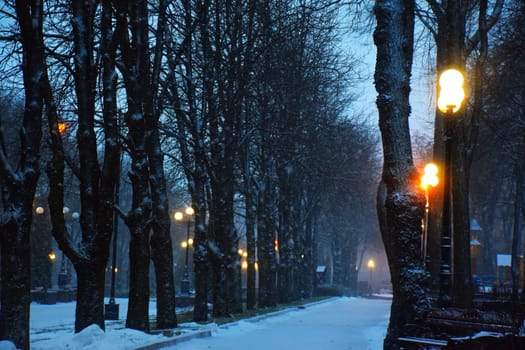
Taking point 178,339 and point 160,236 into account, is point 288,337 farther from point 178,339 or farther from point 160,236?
point 160,236

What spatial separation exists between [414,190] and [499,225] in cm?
7351

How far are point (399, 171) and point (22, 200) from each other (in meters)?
5.88

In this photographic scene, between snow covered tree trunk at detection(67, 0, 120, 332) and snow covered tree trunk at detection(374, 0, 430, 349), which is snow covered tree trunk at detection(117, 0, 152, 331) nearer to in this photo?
snow covered tree trunk at detection(67, 0, 120, 332)

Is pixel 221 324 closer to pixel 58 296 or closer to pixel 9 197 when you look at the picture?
pixel 9 197

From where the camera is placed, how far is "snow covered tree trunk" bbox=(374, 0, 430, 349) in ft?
31.8

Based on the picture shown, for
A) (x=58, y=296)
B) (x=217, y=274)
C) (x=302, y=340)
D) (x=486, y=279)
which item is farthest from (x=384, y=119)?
(x=486, y=279)

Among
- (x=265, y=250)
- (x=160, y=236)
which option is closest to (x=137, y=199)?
(x=160, y=236)

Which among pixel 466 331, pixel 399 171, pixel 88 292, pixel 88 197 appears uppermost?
pixel 399 171

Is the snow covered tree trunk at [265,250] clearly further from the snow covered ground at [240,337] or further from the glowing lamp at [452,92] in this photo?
the glowing lamp at [452,92]

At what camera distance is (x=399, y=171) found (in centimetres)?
1022

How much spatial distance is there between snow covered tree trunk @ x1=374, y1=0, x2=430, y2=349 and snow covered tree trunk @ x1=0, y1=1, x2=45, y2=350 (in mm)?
5446

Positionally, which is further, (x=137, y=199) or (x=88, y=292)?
(x=137, y=199)

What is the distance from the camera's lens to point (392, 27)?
1062cm

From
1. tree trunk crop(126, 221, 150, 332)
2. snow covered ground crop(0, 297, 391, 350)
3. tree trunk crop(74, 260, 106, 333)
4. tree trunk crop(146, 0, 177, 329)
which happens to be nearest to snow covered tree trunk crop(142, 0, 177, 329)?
tree trunk crop(146, 0, 177, 329)
